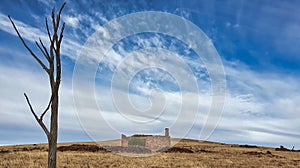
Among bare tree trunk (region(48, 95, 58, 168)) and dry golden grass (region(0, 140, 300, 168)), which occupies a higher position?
bare tree trunk (region(48, 95, 58, 168))

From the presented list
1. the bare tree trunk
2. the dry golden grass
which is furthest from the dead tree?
the dry golden grass

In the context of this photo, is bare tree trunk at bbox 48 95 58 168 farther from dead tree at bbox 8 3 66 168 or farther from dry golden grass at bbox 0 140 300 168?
dry golden grass at bbox 0 140 300 168

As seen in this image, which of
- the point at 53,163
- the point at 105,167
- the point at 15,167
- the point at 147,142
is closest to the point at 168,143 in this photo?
the point at 147,142

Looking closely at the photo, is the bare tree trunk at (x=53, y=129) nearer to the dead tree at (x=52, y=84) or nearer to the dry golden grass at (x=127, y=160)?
the dead tree at (x=52, y=84)

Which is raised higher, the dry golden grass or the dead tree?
the dead tree

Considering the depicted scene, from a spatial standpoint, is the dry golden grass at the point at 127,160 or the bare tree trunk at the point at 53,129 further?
the dry golden grass at the point at 127,160

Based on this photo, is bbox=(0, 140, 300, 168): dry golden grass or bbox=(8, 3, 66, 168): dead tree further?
bbox=(0, 140, 300, 168): dry golden grass

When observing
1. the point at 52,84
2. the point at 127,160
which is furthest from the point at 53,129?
the point at 127,160

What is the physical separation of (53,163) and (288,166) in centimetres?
2171

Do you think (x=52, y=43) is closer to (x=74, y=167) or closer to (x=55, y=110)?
(x=55, y=110)

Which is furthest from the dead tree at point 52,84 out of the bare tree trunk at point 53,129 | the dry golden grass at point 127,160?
the dry golden grass at point 127,160

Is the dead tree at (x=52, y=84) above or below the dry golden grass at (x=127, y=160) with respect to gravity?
above

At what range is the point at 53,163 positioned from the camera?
8.94 meters

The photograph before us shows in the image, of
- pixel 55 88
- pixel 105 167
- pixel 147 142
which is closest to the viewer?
pixel 55 88
